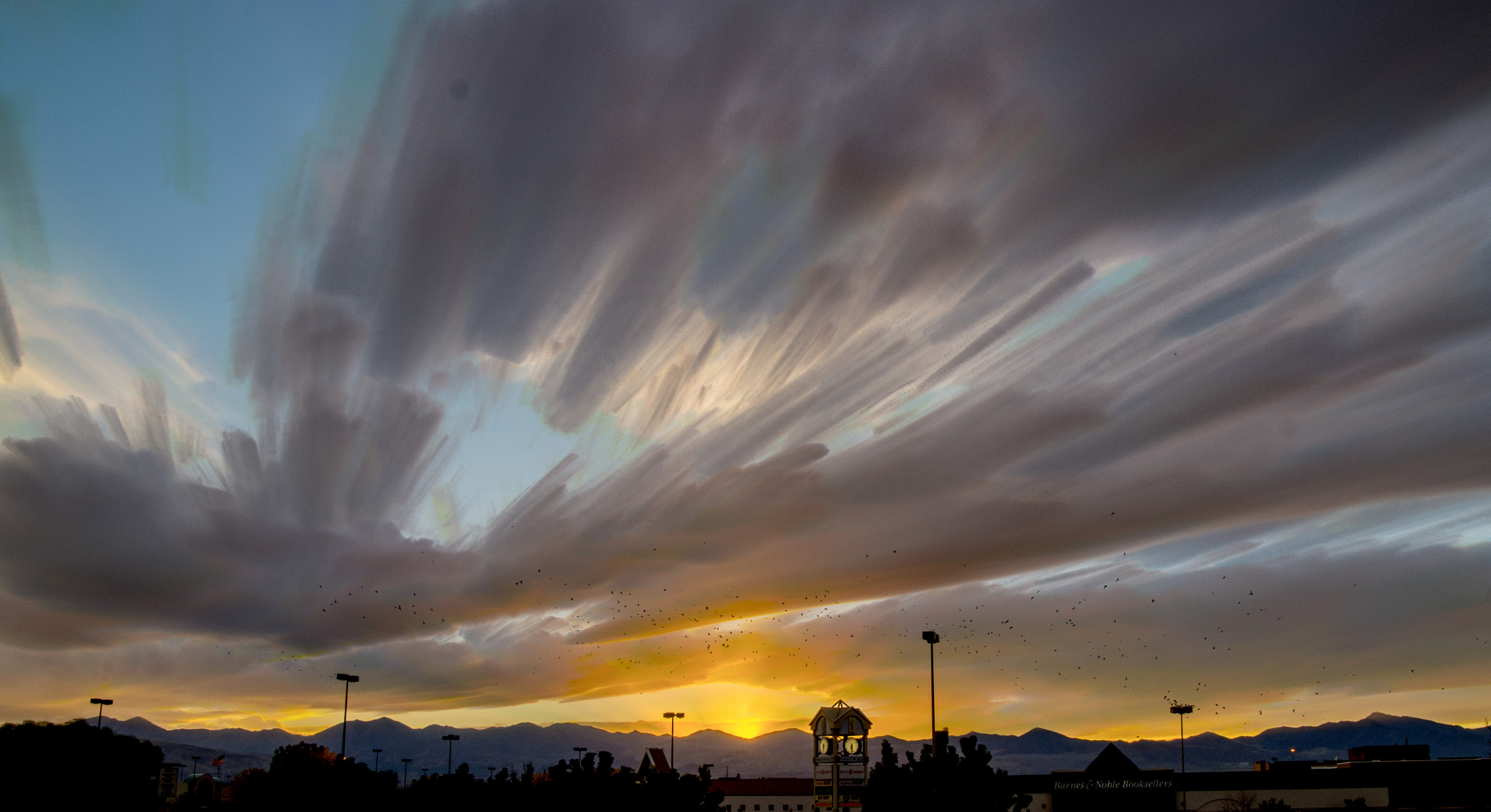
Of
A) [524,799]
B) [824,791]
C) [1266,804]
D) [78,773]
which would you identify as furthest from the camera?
[1266,804]

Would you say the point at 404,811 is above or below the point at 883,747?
below

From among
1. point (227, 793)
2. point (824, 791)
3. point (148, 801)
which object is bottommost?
point (227, 793)

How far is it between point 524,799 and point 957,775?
23.2 m

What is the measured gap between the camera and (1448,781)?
91000 millimetres

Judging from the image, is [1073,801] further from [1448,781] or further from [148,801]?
[148,801]

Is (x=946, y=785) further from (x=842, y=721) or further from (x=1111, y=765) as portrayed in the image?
(x=1111, y=765)

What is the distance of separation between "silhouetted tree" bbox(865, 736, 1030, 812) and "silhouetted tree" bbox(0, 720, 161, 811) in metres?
48.5

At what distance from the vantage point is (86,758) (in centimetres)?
6031

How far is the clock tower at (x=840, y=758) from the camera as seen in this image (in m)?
44.1

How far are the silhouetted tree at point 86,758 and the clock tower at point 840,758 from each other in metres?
46.8

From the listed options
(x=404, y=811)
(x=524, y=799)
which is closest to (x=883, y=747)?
(x=524, y=799)

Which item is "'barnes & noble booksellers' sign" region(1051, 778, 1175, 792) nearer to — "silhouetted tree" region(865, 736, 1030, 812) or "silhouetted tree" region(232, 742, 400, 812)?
"silhouetted tree" region(865, 736, 1030, 812)

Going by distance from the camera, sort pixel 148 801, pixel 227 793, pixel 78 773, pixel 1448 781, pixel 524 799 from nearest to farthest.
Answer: pixel 524 799
pixel 78 773
pixel 148 801
pixel 1448 781
pixel 227 793

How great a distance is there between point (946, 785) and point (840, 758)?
5.55 metres
